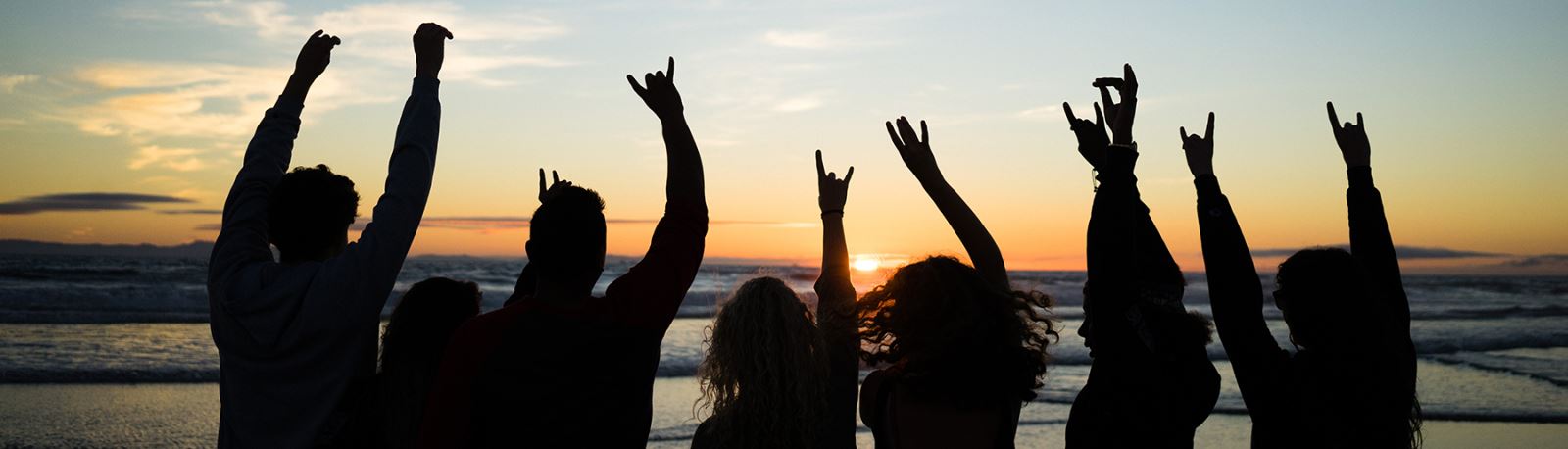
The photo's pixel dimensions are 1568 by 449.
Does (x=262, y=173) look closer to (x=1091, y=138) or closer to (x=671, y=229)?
(x=671, y=229)

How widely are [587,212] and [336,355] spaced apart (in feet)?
2.51

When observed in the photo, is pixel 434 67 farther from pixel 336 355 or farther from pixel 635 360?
pixel 635 360

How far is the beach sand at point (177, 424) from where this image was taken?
29.8ft

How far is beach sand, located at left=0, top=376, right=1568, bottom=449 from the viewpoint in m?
9.09

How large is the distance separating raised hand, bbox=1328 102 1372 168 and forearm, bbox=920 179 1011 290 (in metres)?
1.18

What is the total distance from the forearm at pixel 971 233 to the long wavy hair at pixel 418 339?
160 cm

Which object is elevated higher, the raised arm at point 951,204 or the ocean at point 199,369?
the raised arm at point 951,204

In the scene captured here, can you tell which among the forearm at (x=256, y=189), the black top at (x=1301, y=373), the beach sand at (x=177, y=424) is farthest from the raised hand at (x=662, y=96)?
the beach sand at (x=177, y=424)

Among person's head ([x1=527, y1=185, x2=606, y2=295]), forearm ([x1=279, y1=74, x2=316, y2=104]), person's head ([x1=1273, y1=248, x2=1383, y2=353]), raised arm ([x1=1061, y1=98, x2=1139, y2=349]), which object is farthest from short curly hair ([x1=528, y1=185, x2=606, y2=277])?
person's head ([x1=1273, y1=248, x2=1383, y2=353])

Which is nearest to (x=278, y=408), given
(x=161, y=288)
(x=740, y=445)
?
(x=740, y=445)

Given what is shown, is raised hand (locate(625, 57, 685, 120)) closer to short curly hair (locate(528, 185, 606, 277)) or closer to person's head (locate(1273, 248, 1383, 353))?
short curly hair (locate(528, 185, 606, 277))

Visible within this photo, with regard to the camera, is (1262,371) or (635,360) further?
(1262,371)

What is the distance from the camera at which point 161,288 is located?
2888cm

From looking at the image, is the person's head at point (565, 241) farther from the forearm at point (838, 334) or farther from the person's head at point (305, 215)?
the forearm at point (838, 334)
